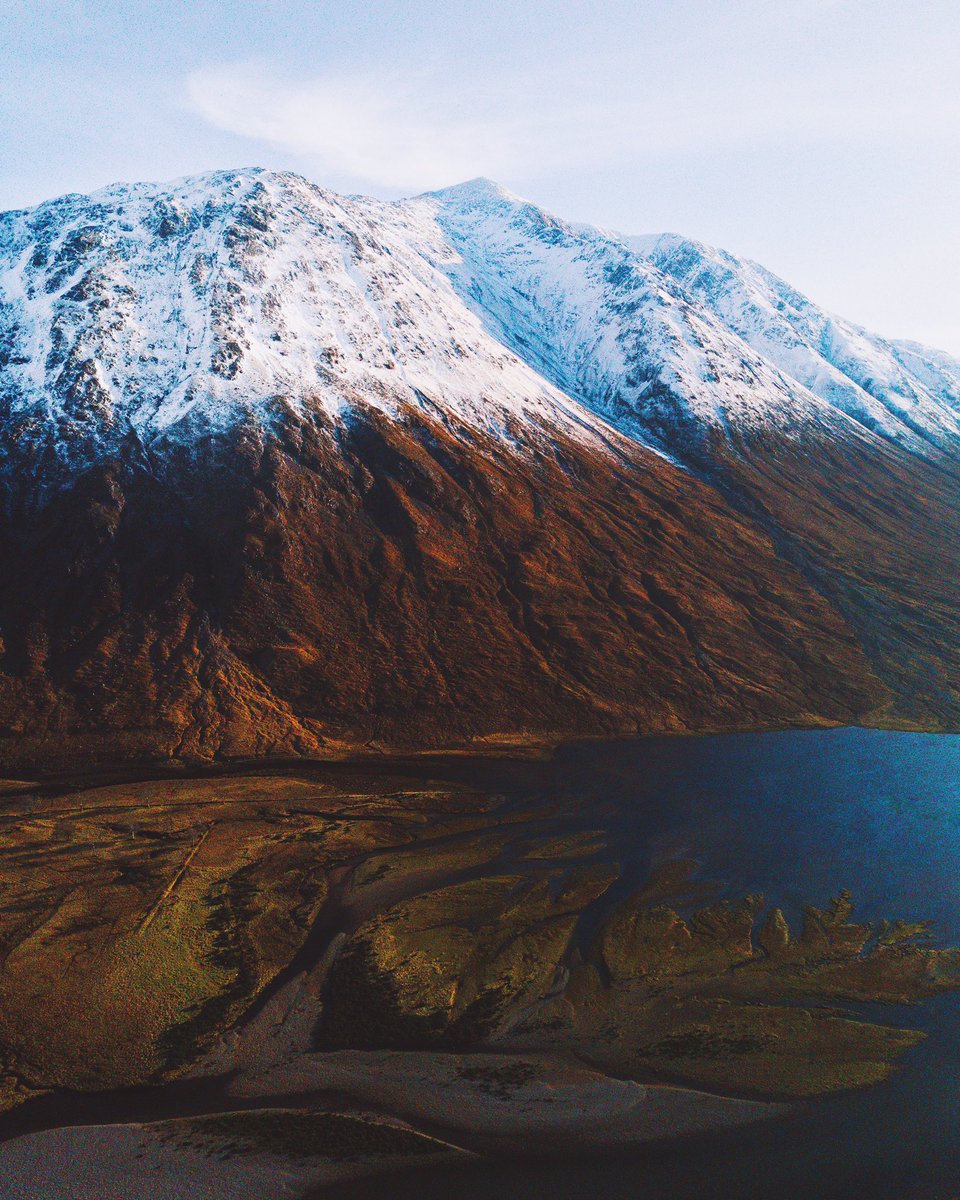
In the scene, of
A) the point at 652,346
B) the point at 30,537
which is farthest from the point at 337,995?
the point at 652,346

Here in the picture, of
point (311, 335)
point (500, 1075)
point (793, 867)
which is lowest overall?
point (500, 1075)

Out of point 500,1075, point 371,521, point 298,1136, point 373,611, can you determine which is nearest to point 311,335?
point 371,521

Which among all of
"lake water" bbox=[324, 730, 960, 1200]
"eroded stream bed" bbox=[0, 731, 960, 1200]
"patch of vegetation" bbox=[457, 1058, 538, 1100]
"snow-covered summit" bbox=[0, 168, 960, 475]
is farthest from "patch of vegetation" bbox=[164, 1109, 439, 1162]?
"snow-covered summit" bbox=[0, 168, 960, 475]

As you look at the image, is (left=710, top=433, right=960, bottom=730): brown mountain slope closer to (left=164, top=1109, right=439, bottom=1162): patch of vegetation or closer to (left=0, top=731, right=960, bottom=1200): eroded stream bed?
(left=0, top=731, right=960, bottom=1200): eroded stream bed

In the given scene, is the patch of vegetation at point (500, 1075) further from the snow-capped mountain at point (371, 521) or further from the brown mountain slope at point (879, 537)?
the brown mountain slope at point (879, 537)

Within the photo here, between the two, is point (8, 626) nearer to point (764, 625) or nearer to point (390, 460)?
point (390, 460)

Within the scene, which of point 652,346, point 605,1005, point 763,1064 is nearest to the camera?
point 763,1064

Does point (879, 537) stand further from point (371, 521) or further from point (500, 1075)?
point (500, 1075)
